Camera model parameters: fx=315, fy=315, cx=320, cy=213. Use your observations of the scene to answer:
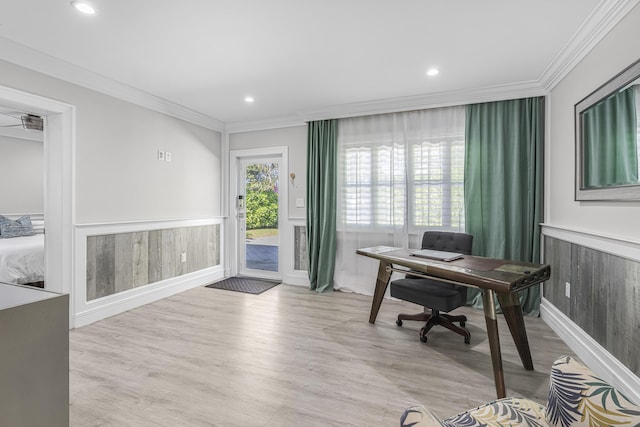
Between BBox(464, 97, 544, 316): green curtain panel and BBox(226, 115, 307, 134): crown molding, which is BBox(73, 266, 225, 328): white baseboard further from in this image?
BBox(464, 97, 544, 316): green curtain panel

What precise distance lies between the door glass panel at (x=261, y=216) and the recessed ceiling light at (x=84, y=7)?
303 centimetres

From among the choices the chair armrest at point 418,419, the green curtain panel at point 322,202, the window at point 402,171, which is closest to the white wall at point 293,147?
the green curtain panel at point 322,202

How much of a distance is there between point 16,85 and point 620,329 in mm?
4889

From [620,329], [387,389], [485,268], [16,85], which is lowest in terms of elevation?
[387,389]

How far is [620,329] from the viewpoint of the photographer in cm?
201

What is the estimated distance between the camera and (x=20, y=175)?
558 centimetres

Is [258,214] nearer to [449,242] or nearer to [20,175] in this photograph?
[449,242]

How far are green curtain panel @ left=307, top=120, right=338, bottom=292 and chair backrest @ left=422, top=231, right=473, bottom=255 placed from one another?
141 centimetres

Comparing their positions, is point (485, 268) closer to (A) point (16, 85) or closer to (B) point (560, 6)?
(B) point (560, 6)

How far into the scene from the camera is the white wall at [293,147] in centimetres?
466

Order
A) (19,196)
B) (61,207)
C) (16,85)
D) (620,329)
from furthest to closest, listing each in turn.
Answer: (19,196), (61,207), (16,85), (620,329)

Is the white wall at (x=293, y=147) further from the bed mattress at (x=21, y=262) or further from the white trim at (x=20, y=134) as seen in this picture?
the white trim at (x=20, y=134)

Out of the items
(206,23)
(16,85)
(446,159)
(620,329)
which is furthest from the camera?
(446,159)

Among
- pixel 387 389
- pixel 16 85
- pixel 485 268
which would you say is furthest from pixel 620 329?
pixel 16 85
